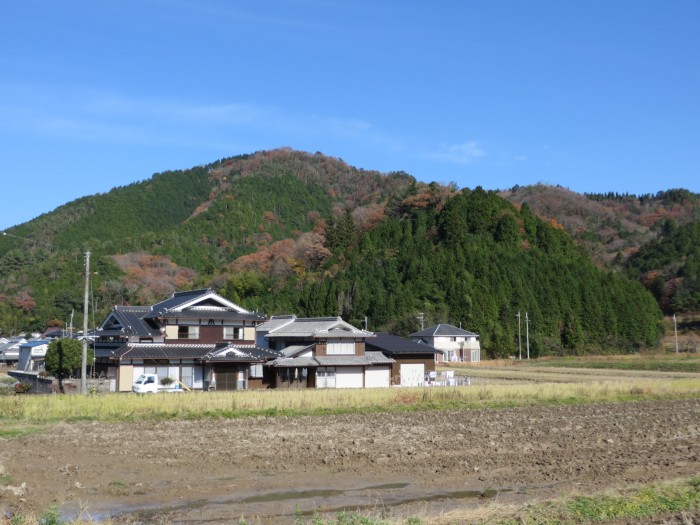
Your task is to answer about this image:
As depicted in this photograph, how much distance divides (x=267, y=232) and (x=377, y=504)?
11638 cm

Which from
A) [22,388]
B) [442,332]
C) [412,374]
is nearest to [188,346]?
[22,388]

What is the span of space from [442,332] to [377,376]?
74.1ft

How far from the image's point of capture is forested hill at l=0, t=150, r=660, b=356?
71.8 meters

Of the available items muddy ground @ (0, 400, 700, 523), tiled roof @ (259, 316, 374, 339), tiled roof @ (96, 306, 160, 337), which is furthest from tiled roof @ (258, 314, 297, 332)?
muddy ground @ (0, 400, 700, 523)

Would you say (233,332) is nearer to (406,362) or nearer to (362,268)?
(406,362)

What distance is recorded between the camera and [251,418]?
23.1 metres

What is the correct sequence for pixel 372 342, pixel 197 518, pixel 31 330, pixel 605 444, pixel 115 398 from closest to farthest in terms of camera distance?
pixel 197 518 → pixel 605 444 → pixel 115 398 → pixel 372 342 → pixel 31 330

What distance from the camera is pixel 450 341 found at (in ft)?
209

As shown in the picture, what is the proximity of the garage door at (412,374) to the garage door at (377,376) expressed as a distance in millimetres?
1365

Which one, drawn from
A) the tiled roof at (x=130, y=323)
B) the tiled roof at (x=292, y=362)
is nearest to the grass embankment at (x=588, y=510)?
the tiled roof at (x=292, y=362)

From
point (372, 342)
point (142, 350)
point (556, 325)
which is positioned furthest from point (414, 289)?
point (142, 350)

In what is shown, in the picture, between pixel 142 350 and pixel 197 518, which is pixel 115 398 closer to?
pixel 142 350

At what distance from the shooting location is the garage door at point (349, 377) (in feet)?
131

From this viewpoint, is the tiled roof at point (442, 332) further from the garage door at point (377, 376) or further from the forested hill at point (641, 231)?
the forested hill at point (641, 231)
